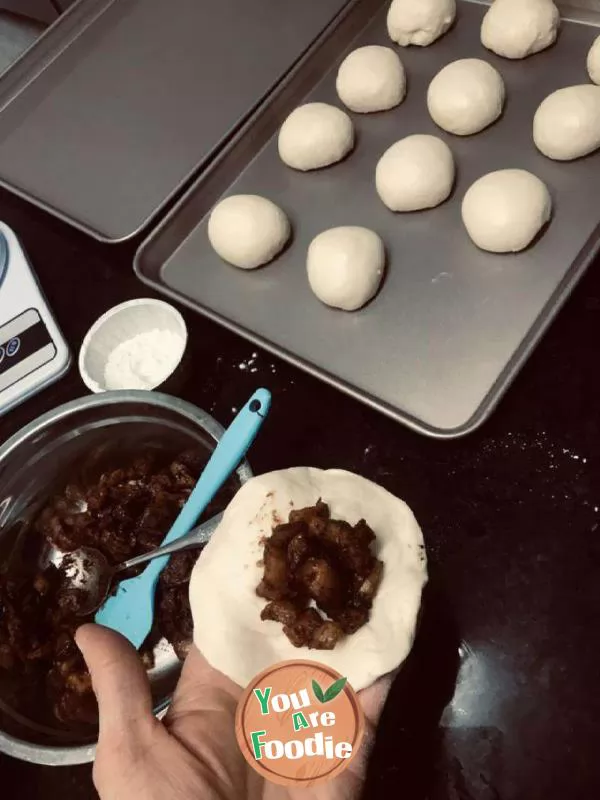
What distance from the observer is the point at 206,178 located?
5.12 feet

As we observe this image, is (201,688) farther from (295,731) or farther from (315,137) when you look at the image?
(315,137)

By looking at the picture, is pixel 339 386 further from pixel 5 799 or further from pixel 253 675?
pixel 5 799

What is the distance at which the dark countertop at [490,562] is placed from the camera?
104 centimetres

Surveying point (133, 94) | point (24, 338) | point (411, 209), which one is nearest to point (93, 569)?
point (24, 338)

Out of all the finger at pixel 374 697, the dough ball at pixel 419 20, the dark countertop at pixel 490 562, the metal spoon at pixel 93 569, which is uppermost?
the dough ball at pixel 419 20

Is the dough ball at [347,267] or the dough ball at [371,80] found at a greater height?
the dough ball at [371,80]

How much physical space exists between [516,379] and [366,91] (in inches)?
28.1

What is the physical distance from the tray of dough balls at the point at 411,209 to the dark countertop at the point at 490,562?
7 cm

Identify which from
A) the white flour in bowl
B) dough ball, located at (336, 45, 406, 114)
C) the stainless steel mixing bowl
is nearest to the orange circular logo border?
the stainless steel mixing bowl

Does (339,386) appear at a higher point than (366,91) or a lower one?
lower

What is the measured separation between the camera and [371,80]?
59.6 inches

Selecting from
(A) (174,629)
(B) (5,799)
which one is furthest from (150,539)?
A: (B) (5,799)

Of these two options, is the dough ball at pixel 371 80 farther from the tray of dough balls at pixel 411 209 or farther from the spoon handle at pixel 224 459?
the spoon handle at pixel 224 459

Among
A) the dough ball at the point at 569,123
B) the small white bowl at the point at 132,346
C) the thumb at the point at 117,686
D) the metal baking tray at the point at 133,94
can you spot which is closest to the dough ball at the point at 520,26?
the dough ball at the point at 569,123
